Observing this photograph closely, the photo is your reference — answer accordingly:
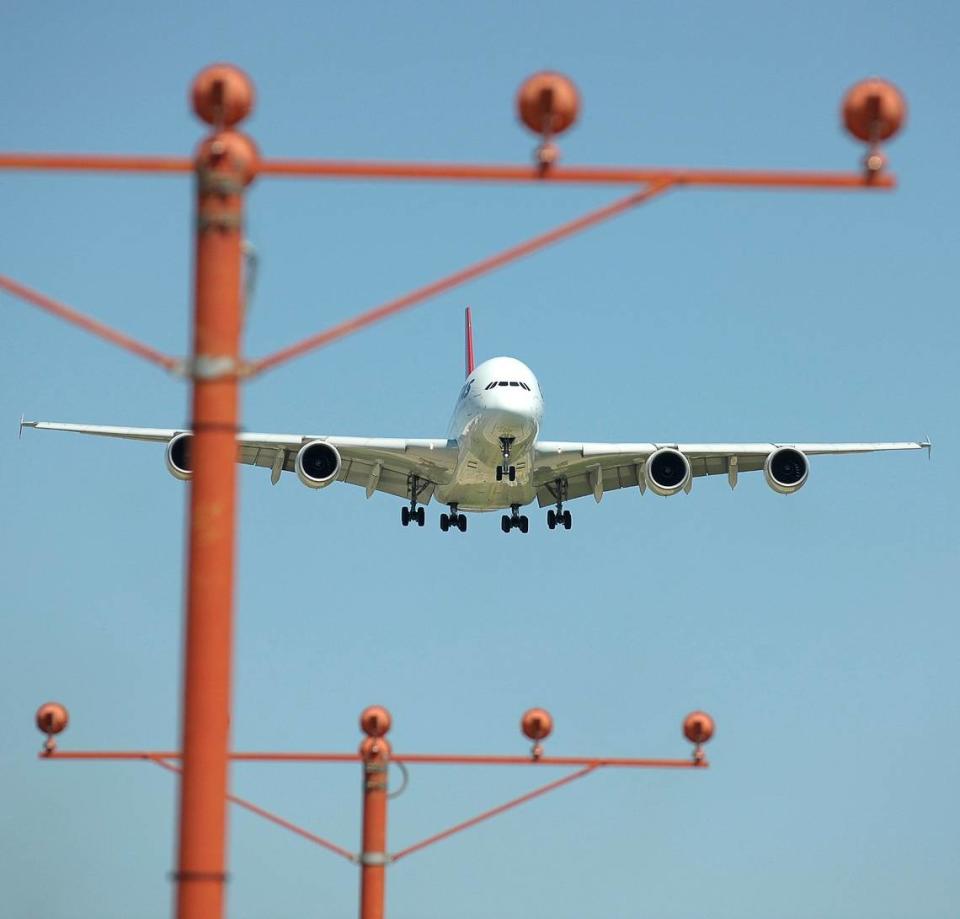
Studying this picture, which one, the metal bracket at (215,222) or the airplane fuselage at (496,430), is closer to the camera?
the metal bracket at (215,222)

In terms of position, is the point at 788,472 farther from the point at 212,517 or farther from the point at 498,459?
the point at 212,517

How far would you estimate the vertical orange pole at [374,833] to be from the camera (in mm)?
17297

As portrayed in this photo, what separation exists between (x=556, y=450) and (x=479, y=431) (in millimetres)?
3396

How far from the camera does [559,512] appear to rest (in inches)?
1922

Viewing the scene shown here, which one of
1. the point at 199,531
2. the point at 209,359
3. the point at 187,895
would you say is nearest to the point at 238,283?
the point at 209,359

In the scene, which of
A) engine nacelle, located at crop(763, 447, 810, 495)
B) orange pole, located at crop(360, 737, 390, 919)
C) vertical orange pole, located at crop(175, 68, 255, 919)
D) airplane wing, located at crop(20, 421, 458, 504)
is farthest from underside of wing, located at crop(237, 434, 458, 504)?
vertical orange pole, located at crop(175, 68, 255, 919)

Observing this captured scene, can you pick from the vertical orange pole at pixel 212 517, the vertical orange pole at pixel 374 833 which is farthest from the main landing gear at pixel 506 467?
the vertical orange pole at pixel 212 517

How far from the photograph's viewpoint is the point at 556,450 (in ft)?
150

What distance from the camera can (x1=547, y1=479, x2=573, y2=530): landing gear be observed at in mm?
48375

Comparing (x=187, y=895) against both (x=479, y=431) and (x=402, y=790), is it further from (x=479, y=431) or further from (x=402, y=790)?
(x=479, y=431)

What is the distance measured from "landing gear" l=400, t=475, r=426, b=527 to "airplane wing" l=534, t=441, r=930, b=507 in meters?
3.19

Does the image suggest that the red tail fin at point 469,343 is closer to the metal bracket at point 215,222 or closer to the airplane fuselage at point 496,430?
the airplane fuselage at point 496,430

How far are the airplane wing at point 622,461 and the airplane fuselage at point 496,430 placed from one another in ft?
3.28

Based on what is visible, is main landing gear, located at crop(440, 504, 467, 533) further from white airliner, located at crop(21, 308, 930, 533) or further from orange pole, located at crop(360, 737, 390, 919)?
orange pole, located at crop(360, 737, 390, 919)
